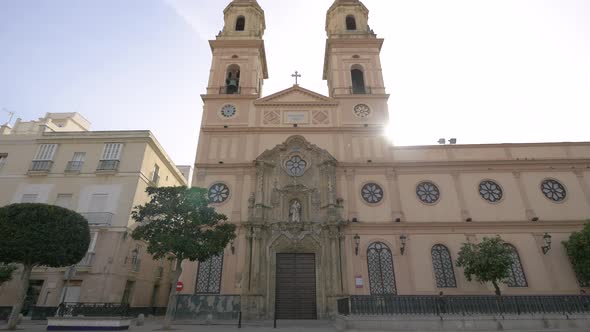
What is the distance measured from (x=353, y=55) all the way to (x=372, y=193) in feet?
42.3

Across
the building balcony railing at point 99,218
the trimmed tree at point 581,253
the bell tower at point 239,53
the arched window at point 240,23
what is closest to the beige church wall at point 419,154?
the trimmed tree at point 581,253

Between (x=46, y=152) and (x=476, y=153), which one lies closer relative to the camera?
(x=476, y=153)

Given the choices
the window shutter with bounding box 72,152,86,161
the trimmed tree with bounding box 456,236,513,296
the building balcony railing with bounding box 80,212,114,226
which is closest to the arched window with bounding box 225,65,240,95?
the window shutter with bounding box 72,152,86,161

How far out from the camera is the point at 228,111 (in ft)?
79.0

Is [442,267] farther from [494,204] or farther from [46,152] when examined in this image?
[46,152]

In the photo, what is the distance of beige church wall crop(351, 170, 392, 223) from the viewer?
20094 millimetres

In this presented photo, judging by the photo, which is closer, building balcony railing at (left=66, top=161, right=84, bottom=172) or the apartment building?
the apartment building

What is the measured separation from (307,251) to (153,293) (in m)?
13.3

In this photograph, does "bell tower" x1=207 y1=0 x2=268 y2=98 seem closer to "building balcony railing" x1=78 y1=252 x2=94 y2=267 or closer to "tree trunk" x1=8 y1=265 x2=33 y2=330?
"building balcony railing" x1=78 y1=252 x2=94 y2=267

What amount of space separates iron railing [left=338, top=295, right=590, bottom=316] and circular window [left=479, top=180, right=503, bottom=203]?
8.29 metres

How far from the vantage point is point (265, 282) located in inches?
719

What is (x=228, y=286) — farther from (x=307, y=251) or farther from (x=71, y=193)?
(x=71, y=193)

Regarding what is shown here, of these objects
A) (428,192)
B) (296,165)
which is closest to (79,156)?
(296,165)

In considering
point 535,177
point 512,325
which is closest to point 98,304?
point 512,325
